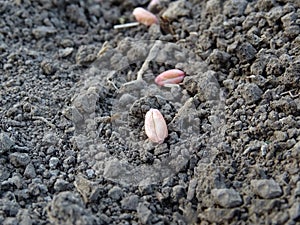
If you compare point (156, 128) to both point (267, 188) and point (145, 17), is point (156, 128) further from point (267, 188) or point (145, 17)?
point (145, 17)

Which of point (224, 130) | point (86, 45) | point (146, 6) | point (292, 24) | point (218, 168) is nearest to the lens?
point (218, 168)

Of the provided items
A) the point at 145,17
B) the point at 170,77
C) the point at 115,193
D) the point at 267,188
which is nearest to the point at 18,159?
the point at 115,193

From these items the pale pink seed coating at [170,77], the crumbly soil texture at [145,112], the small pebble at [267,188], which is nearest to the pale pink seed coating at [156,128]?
the crumbly soil texture at [145,112]

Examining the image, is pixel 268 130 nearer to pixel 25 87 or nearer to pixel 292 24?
pixel 292 24

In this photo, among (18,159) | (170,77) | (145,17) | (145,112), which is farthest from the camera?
(145,17)

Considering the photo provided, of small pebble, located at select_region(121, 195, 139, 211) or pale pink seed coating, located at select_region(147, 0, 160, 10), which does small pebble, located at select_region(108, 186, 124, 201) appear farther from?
pale pink seed coating, located at select_region(147, 0, 160, 10)

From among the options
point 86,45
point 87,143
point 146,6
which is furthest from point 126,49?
point 87,143
